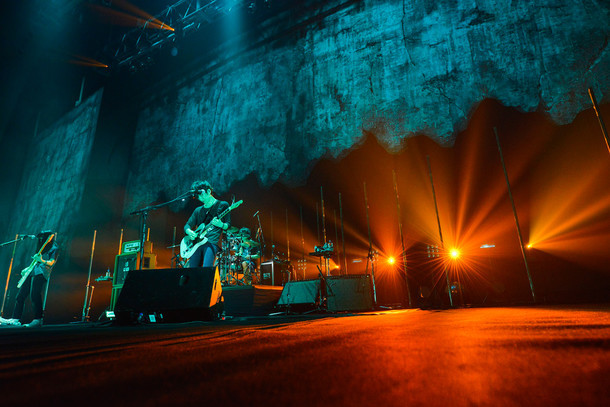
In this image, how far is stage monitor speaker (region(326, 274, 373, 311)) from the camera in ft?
13.2

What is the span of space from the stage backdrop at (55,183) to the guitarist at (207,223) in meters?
4.19

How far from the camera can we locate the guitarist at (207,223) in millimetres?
3375

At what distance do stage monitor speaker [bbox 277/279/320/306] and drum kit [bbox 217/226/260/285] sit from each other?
2141 mm

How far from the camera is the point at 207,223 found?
3.56 meters

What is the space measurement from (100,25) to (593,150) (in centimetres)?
968

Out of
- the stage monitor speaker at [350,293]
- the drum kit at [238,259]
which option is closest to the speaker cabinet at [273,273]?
the drum kit at [238,259]

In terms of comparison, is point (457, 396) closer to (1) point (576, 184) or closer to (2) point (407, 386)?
(2) point (407, 386)

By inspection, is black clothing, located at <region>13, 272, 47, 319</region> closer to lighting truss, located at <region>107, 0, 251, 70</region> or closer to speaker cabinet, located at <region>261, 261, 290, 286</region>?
speaker cabinet, located at <region>261, 261, 290, 286</region>

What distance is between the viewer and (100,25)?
678 cm

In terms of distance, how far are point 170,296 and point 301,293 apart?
2.15 m

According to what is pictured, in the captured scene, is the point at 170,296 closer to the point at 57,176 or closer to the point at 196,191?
the point at 196,191

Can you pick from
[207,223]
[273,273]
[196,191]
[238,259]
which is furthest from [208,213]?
[273,273]

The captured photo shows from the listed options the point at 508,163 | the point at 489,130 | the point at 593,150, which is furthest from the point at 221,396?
the point at 593,150

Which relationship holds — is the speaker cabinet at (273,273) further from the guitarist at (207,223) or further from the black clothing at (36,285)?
the black clothing at (36,285)
